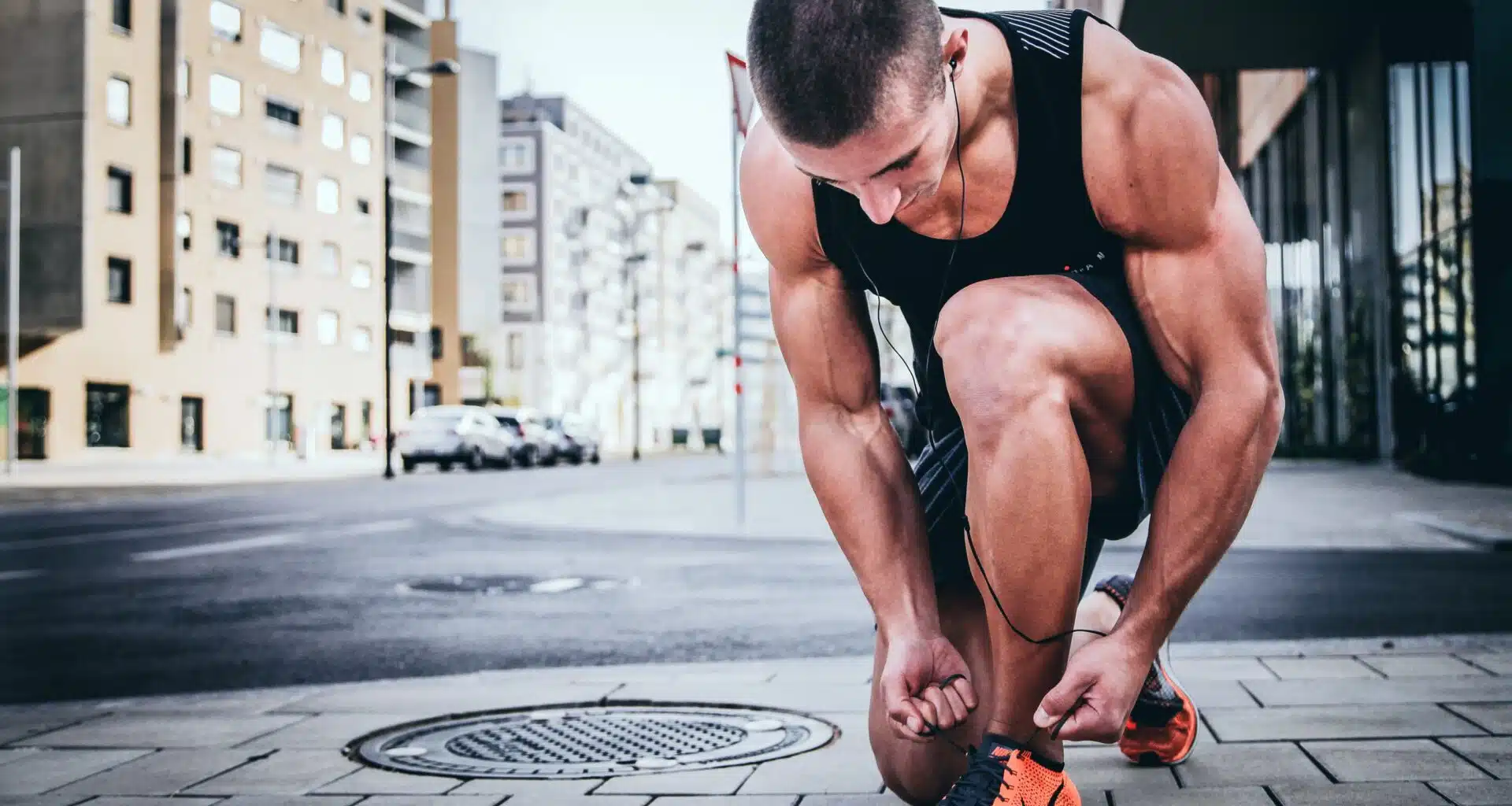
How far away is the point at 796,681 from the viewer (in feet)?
14.3

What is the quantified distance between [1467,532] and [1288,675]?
21.0 ft

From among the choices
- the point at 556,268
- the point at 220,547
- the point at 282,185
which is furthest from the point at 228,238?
the point at 220,547

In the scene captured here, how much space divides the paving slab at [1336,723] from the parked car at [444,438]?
28.7 meters

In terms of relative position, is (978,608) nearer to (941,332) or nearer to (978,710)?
(978,710)

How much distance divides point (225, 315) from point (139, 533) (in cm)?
3316

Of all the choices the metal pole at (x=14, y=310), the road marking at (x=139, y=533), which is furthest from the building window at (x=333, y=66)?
the road marking at (x=139, y=533)

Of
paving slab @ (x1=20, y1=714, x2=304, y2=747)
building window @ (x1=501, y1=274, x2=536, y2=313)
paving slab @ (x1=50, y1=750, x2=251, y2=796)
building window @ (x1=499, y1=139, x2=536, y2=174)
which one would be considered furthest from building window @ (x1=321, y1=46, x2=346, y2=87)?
paving slab @ (x1=50, y1=750, x2=251, y2=796)

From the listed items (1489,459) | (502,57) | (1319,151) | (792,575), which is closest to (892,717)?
(792,575)

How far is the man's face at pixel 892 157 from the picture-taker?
183 centimetres

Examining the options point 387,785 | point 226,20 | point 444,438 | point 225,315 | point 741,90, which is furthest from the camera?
point 225,315

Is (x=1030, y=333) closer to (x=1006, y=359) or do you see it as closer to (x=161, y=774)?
(x=1006, y=359)

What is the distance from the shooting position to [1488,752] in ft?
9.93

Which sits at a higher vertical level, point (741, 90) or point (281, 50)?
point (281, 50)

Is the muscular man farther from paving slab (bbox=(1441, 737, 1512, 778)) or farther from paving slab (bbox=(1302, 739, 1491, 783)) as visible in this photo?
paving slab (bbox=(1441, 737, 1512, 778))
